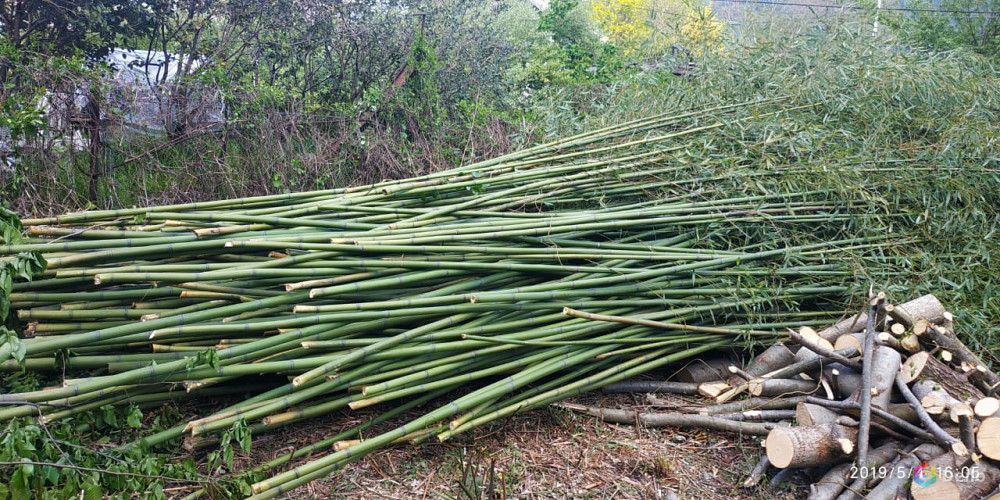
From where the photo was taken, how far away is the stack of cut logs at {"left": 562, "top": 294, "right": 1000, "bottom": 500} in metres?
2.40

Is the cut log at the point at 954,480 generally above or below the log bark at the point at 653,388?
below

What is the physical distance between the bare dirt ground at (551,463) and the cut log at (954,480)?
1.32 ft

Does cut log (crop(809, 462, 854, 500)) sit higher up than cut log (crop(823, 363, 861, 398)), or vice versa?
cut log (crop(823, 363, 861, 398))

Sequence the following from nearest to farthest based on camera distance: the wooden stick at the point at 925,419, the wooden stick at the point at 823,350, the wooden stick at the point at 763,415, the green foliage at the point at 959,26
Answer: the wooden stick at the point at 925,419 → the wooden stick at the point at 823,350 → the wooden stick at the point at 763,415 → the green foliage at the point at 959,26

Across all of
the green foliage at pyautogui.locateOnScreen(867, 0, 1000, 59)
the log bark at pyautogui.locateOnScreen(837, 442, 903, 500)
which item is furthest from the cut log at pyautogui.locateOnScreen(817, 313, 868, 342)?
the green foliage at pyautogui.locateOnScreen(867, 0, 1000, 59)

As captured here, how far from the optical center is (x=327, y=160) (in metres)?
5.05

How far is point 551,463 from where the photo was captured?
8.90 ft

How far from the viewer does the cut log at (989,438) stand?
2363mm

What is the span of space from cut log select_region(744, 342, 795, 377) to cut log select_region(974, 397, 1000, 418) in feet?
2.60

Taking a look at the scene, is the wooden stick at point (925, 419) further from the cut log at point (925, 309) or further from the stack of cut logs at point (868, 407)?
the cut log at point (925, 309)

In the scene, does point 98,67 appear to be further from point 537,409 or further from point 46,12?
point 537,409

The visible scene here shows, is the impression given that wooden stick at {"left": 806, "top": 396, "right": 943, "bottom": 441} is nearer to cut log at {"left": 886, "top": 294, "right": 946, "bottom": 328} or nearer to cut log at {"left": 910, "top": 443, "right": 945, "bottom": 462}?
cut log at {"left": 910, "top": 443, "right": 945, "bottom": 462}

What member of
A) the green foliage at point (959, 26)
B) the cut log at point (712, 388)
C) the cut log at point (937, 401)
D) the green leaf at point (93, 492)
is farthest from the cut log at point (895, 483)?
the green foliage at point (959, 26)

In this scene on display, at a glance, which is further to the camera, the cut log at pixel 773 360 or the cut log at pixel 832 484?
the cut log at pixel 773 360
